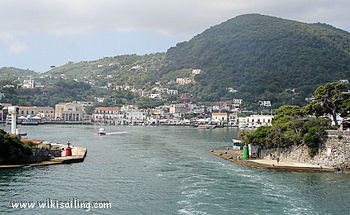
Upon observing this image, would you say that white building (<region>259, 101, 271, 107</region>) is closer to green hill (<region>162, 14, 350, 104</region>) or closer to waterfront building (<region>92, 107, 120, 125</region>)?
green hill (<region>162, 14, 350, 104</region>)

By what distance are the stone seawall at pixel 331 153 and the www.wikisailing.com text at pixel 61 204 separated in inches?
642

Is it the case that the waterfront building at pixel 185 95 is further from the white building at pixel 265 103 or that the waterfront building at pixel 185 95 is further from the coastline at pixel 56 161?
the coastline at pixel 56 161

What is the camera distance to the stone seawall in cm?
3059

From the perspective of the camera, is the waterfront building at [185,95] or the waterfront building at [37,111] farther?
the waterfront building at [185,95]

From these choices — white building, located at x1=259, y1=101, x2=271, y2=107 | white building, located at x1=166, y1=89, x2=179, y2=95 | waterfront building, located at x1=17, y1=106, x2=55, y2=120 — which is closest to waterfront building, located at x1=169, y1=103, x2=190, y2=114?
white building, located at x1=166, y1=89, x2=179, y2=95

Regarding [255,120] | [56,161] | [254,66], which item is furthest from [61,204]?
[254,66]

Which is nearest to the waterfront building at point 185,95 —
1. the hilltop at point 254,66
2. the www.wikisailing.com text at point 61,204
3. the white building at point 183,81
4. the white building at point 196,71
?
the hilltop at point 254,66

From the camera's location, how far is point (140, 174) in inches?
1174

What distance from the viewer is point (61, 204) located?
2133 cm

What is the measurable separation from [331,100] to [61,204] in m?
24.8

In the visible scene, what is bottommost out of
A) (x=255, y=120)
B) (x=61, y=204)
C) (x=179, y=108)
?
(x=61, y=204)

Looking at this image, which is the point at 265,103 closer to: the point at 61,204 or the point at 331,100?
the point at 331,100

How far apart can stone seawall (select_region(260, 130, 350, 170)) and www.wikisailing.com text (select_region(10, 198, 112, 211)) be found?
1629 centimetres

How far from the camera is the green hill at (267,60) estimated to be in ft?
419
